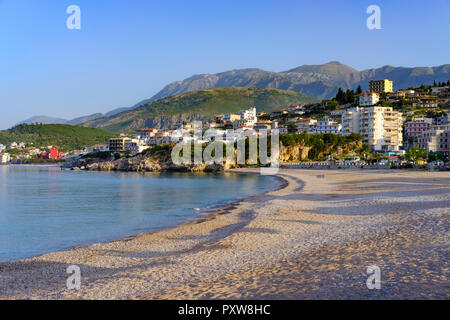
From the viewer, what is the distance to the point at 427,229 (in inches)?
480

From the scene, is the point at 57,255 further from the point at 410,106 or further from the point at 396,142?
the point at 410,106

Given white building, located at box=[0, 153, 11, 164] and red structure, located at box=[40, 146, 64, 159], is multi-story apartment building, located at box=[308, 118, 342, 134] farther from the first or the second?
white building, located at box=[0, 153, 11, 164]

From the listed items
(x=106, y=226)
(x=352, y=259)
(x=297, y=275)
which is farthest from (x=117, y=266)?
(x=106, y=226)

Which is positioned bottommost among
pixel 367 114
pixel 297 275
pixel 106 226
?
pixel 106 226

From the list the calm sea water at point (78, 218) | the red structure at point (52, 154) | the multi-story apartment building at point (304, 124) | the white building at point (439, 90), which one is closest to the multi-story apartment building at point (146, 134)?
the red structure at point (52, 154)

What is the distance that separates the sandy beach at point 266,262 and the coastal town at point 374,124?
2216 inches

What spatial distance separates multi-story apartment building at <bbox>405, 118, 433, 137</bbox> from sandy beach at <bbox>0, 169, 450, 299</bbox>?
84.6 m

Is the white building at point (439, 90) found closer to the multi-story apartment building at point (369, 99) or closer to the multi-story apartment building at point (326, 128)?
the multi-story apartment building at point (369, 99)

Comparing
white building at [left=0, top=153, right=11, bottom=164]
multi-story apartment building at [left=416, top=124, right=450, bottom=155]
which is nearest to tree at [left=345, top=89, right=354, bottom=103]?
multi-story apartment building at [left=416, top=124, right=450, bottom=155]

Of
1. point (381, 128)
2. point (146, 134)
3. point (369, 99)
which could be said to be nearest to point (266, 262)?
point (381, 128)

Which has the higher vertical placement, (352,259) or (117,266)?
(352,259)

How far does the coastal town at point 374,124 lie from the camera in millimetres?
82562

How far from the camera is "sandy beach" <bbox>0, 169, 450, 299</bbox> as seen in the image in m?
7.44
